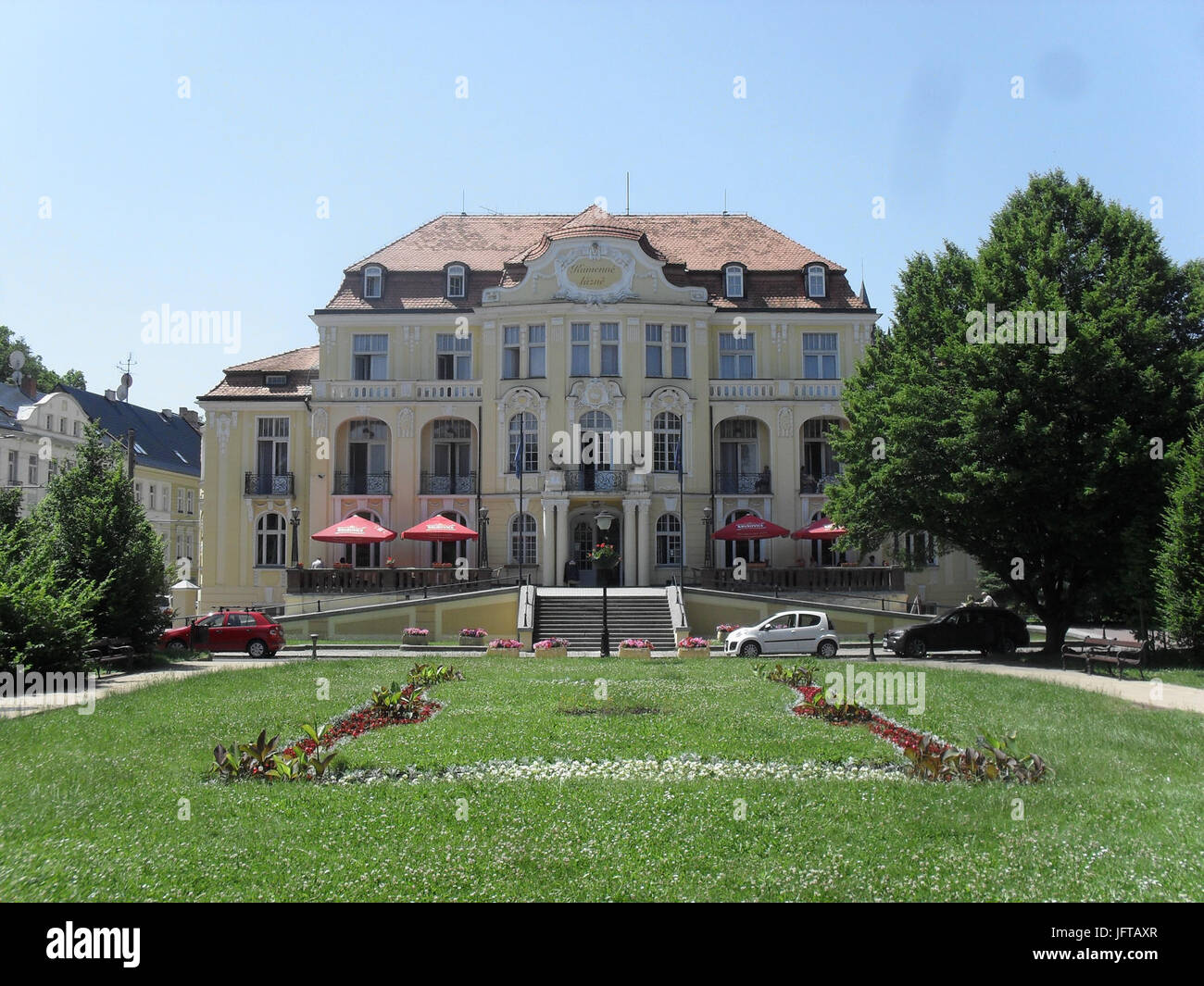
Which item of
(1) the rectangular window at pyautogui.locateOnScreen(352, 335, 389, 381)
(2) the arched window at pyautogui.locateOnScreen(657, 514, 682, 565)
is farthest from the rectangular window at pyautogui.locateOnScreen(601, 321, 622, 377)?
(1) the rectangular window at pyautogui.locateOnScreen(352, 335, 389, 381)

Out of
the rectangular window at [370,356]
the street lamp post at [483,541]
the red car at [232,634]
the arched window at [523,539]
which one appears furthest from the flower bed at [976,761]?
the rectangular window at [370,356]

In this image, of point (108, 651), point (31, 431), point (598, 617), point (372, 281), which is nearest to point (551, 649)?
point (598, 617)

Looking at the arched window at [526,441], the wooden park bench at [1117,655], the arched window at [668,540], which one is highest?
the arched window at [526,441]

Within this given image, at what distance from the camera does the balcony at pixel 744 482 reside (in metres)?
43.2

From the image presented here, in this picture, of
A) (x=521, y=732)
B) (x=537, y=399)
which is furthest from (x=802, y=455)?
(x=521, y=732)

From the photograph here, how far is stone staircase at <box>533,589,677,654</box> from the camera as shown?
32312 millimetres

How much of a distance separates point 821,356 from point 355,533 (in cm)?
2120

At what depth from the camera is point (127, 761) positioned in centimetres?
1194

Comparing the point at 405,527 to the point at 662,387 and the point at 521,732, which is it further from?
the point at 521,732

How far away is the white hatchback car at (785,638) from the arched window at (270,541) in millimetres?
23375

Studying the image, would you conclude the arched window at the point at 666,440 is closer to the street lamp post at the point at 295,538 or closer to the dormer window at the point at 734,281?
the dormer window at the point at 734,281

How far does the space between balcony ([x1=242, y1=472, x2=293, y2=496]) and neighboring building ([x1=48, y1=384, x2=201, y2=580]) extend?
62.9 feet

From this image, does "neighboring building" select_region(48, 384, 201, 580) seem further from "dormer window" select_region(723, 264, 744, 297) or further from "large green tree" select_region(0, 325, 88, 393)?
"dormer window" select_region(723, 264, 744, 297)

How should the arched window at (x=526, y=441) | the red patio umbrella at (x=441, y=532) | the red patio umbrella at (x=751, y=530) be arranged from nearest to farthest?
the red patio umbrella at (x=441, y=532)
the red patio umbrella at (x=751, y=530)
the arched window at (x=526, y=441)
